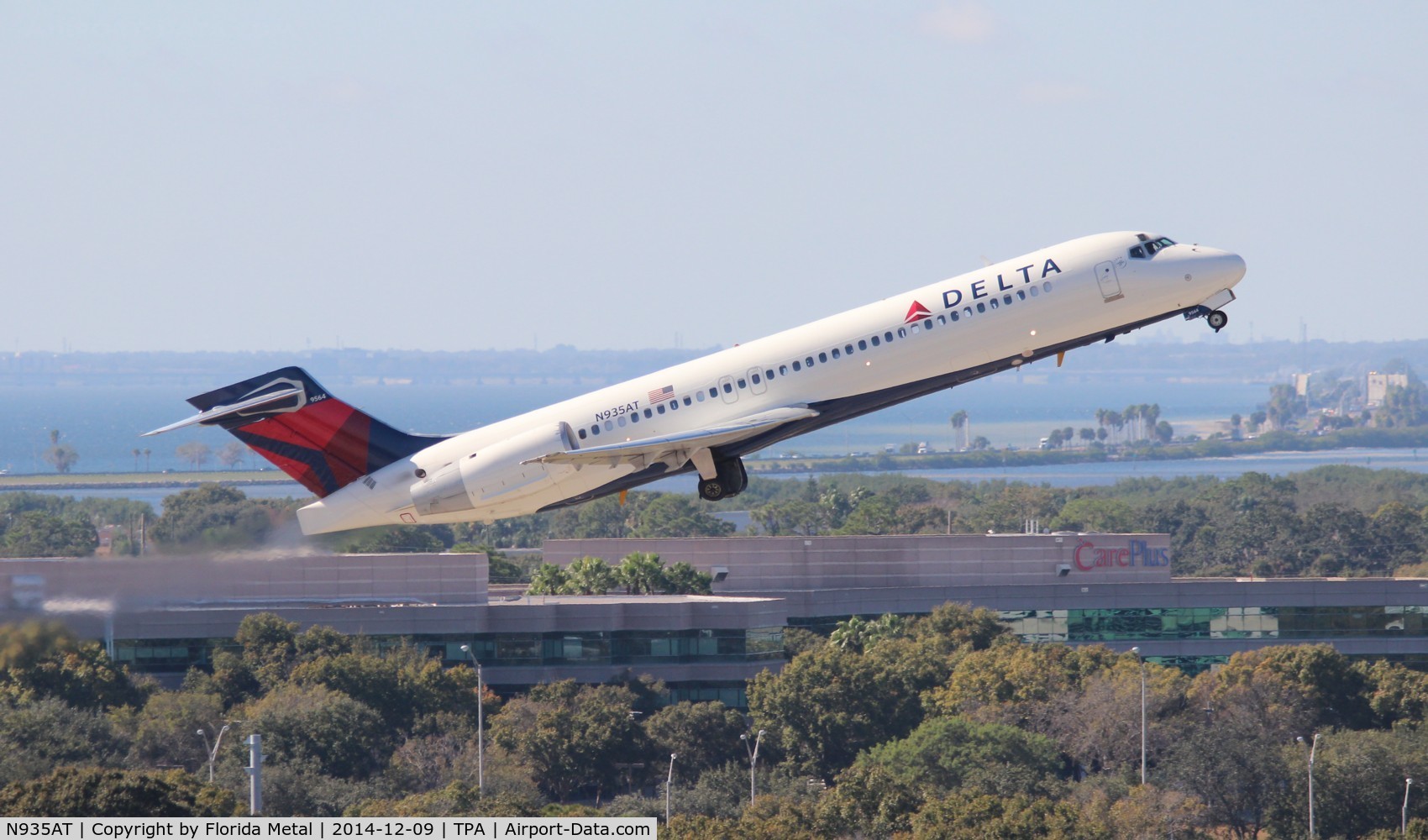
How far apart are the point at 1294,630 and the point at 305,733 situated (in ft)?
204

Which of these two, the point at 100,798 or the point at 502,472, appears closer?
the point at 100,798

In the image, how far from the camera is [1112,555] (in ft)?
422

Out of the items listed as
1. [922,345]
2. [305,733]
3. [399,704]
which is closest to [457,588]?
[399,704]

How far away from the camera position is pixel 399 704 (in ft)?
308

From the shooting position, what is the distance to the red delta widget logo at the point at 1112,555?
5017 inches

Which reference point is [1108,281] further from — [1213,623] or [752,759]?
[1213,623]

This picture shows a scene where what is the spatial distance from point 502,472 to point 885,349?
38.0 feet

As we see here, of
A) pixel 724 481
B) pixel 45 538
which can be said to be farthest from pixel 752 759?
pixel 45 538

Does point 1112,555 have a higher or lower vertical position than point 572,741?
higher

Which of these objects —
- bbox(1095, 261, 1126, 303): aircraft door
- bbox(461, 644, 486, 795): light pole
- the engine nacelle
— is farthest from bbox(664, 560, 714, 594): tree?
bbox(1095, 261, 1126, 303): aircraft door

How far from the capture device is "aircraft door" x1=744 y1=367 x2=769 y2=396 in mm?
54500

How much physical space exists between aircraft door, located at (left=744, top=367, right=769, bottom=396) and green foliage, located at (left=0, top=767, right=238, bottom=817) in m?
19.7

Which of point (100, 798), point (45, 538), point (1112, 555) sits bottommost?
point (100, 798)

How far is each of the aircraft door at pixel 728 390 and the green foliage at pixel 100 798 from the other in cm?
1894
